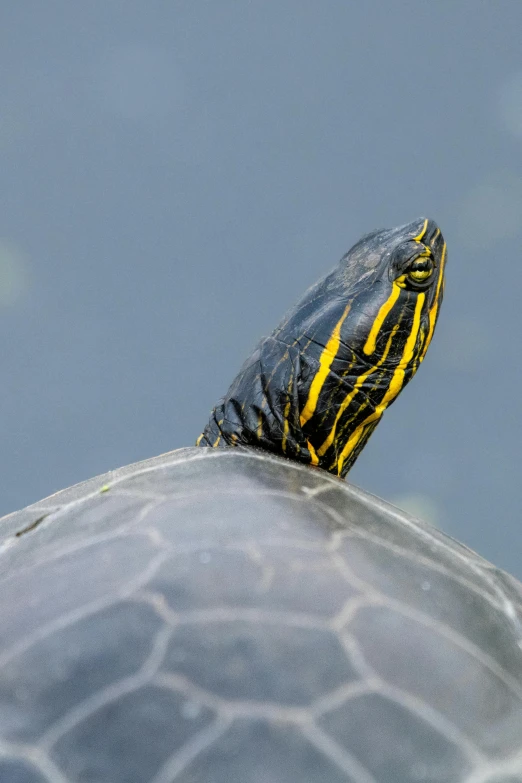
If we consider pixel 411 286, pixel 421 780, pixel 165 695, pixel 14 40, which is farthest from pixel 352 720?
pixel 14 40

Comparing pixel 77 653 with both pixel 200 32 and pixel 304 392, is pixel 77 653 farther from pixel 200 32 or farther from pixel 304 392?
pixel 200 32

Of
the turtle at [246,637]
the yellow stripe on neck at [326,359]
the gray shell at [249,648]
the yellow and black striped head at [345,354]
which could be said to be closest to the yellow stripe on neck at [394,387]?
the yellow and black striped head at [345,354]

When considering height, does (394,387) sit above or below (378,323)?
below

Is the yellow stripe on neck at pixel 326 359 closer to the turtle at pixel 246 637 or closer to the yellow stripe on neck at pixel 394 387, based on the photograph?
the yellow stripe on neck at pixel 394 387

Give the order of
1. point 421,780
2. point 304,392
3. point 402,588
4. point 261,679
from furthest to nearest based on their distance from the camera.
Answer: point 304,392 → point 402,588 → point 261,679 → point 421,780

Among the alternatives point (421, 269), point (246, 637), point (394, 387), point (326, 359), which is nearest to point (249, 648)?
point (246, 637)

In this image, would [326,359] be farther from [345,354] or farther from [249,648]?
[249,648]

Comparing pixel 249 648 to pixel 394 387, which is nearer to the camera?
pixel 249 648
